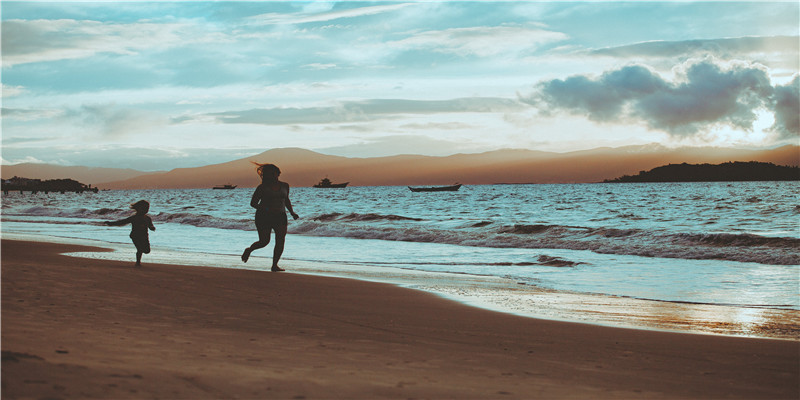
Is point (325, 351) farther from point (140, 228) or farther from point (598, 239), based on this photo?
point (598, 239)

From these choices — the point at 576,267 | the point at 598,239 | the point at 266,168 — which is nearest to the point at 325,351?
the point at 266,168

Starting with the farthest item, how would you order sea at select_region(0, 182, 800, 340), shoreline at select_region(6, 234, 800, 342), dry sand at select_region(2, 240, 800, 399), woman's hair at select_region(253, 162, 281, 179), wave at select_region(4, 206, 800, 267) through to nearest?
wave at select_region(4, 206, 800, 267) → woman's hair at select_region(253, 162, 281, 179) → sea at select_region(0, 182, 800, 340) → shoreline at select_region(6, 234, 800, 342) → dry sand at select_region(2, 240, 800, 399)

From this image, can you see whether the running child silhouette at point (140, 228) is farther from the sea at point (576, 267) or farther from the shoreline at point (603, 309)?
the shoreline at point (603, 309)

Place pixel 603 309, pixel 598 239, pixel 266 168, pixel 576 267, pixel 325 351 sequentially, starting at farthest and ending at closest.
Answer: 1. pixel 598 239
2. pixel 576 267
3. pixel 266 168
4. pixel 603 309
5. pixel 325 351

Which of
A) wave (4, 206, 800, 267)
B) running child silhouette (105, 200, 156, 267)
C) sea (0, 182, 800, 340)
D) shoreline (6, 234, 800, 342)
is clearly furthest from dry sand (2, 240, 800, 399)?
wave (4, 206, 800, 267)

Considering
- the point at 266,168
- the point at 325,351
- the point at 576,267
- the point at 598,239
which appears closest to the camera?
the point at 325,351

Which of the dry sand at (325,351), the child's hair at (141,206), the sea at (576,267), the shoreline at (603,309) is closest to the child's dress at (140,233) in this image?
the child's hair at (141,206)

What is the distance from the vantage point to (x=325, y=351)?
16.0 ft

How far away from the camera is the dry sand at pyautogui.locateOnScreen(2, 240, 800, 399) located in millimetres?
3617

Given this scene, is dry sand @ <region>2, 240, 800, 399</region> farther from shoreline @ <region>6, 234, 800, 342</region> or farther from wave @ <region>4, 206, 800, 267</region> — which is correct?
wave @ <region>4, 206, 800, 267</region>

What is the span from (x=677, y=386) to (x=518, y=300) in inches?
191

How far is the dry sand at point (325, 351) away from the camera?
3617 mm

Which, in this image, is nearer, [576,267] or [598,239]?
[576,267]

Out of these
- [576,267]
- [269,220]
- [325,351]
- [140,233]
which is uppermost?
[269,220]
